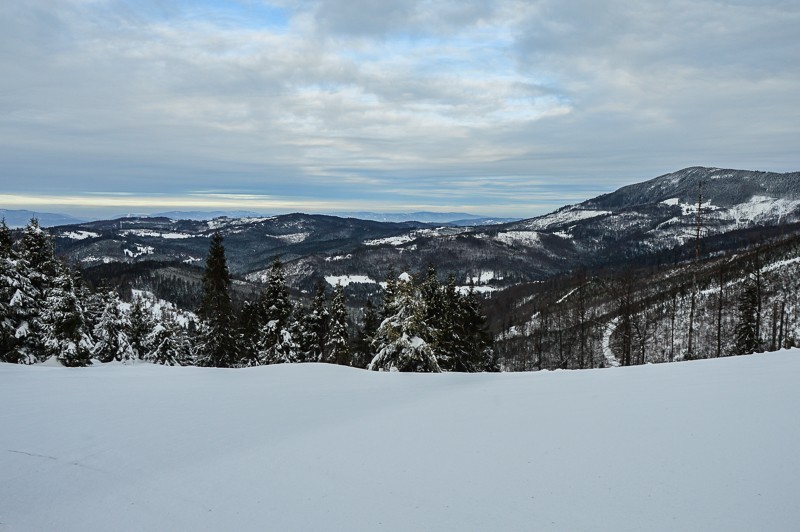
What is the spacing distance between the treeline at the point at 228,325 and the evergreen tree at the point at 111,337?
0.07m

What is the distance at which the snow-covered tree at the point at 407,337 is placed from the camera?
22.3 m

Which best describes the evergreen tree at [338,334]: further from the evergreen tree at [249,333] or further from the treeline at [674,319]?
the treeline at [674,319]

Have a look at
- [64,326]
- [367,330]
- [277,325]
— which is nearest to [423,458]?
[64,326]

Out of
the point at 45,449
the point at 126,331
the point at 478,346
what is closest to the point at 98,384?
the point at 45,449

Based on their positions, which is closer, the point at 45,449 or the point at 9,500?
the point at 9,500

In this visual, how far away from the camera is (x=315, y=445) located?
7.96m

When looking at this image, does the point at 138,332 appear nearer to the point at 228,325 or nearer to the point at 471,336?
the point at 228,325

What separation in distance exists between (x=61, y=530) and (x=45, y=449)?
10.7 ft

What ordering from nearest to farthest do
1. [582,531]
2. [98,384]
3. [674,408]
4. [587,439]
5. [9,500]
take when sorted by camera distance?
[582,531]
[9,500]
[587,439]
[674,408]
[98,384]

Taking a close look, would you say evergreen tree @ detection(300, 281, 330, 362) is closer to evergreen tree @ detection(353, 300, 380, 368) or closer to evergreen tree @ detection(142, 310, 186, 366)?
evergreen tree @ detection(353, 300, 380, 368)

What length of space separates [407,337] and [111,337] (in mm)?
25914

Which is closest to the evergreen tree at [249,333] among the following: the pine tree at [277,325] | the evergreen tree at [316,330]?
the pine tree at [277,325]

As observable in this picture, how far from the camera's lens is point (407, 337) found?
2253cm

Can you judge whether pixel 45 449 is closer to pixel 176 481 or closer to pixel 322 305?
pixel 176 481
